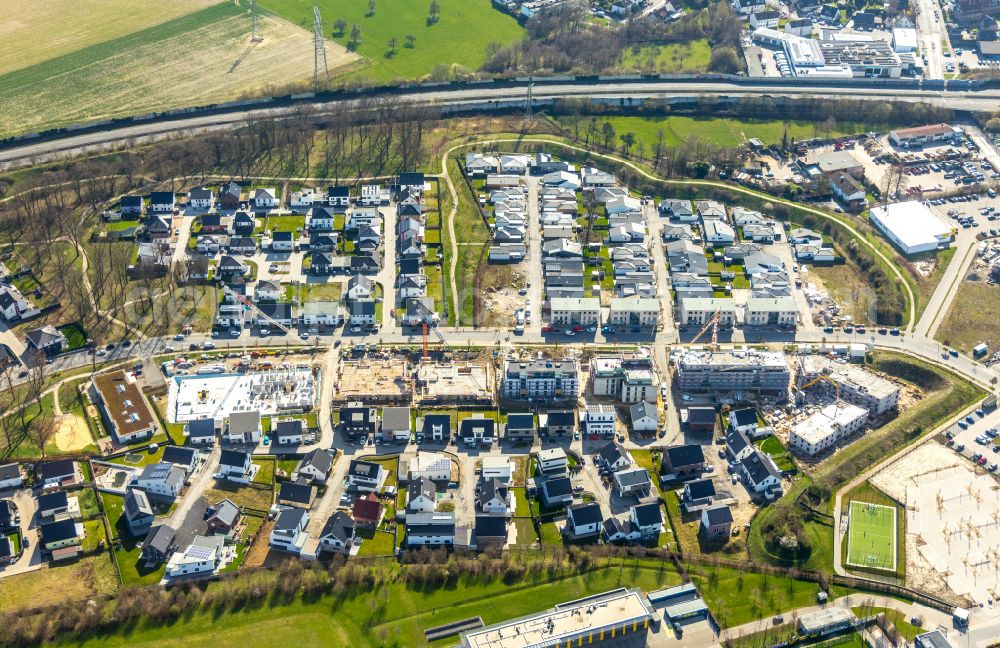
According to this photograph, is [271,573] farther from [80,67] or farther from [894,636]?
[80,67]

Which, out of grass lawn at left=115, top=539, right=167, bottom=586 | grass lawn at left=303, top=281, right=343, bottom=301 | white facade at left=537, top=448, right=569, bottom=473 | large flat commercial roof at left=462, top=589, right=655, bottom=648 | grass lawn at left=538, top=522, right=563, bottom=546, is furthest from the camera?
grass lawn at left=303, top=281, right=343, bottom=301

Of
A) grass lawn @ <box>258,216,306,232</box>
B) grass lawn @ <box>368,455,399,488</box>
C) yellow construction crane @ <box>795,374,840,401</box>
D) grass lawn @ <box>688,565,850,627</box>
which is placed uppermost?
grass lawn @ <box>258,216,306,232</box>

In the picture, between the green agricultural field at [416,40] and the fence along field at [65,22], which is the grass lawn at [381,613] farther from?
the fence along field at [65,22]

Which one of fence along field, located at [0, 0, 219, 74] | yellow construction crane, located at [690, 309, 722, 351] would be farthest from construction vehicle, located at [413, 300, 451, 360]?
fence along field, located at [0, 0, 219, 74]

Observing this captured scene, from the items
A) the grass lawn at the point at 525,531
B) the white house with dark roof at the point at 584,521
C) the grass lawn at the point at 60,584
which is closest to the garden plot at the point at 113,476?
the grass lawn at the point at 60,584

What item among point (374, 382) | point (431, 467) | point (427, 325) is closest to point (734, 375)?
point (431, 467)

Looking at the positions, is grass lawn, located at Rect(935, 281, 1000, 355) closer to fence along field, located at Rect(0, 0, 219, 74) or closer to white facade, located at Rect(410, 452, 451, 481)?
white facade, located at Rect(410, 452, 451, 481)
